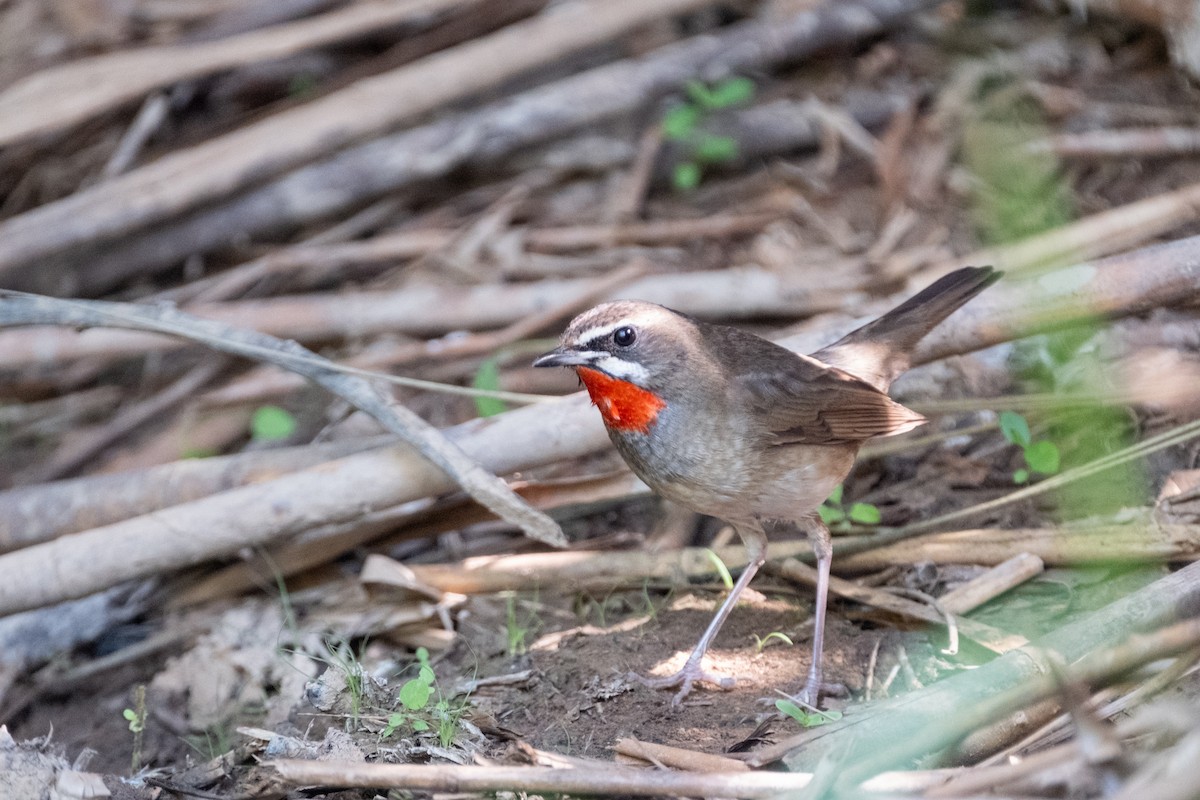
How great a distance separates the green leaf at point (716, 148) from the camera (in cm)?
795

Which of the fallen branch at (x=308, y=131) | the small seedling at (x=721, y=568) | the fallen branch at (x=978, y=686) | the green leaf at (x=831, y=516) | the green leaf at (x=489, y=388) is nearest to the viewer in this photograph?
the fallen branch at (x=978, y=686)

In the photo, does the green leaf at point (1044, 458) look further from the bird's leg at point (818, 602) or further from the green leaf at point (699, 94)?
the green leaf at point (699, 94)

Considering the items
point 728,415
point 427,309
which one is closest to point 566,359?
point 728,415

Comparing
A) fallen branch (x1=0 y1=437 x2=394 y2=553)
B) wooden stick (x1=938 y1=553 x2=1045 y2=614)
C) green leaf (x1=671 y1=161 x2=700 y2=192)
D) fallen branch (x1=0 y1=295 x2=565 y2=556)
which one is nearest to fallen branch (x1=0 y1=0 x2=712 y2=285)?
green leaf (x1=671 y1=161 x2=700 y2=192)

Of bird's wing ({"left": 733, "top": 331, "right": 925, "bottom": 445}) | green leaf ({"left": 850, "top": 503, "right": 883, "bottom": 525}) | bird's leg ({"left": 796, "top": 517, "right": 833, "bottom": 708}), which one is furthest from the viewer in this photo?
green leaf ({"left": 850, "top": 503, "right": 883, "bottom": 525})

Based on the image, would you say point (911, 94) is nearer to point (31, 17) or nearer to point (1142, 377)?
point (1142, 377)

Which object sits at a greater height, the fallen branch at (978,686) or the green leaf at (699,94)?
the green leaf at (699,94)

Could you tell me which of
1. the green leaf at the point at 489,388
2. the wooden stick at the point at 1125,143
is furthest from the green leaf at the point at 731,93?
the green leaf at the point at 489,388

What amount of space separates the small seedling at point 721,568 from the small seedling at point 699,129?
11.0 feet

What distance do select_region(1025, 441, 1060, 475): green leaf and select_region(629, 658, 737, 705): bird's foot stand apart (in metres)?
1.74

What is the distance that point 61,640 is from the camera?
5.76 meters

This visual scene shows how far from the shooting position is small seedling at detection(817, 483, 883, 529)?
5.33 meters

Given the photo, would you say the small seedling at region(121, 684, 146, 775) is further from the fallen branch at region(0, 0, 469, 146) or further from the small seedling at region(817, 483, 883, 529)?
the fallen branch at region(0, 0, 469, 146)

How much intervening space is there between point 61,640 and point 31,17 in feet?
15.3
